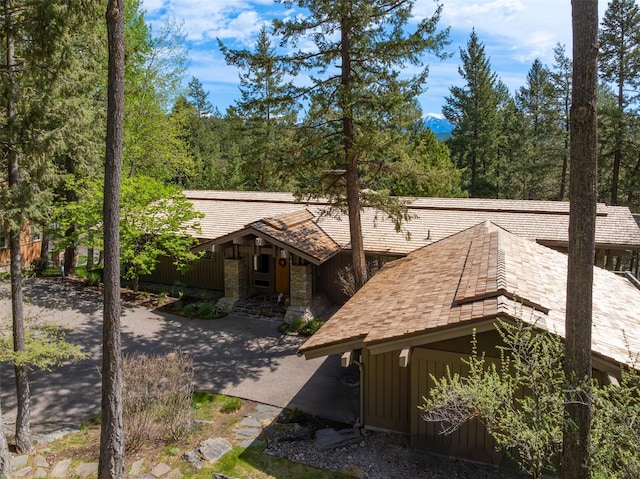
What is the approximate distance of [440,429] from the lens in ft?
29.2

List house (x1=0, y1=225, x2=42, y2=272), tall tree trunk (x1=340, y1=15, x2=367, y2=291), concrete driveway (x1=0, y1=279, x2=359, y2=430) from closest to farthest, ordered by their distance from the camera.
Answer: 1. concrete driveway (x1=0, y1=279, x2=359, y2=430)
2. tall tree trunk (x1=340, y1=15, x2=367, y2=291)
3. house (x1=0, y1=225, x2=42, y2=272)

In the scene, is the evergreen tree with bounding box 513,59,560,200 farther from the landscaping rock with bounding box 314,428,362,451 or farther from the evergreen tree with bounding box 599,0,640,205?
the landscaping rock with bounding box 314,428,362,451

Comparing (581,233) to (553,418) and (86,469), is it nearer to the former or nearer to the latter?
(553,418)

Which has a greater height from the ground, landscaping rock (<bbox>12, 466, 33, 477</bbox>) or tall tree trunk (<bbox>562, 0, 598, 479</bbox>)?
tall tree trunk (<bbox>562, 0, 598, 479</bbox>)

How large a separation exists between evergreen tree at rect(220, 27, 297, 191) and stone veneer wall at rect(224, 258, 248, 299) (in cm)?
442

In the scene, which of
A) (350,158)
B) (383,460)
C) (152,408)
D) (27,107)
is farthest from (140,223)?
(383,460)

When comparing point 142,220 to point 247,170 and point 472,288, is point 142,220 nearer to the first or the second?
point 247,170

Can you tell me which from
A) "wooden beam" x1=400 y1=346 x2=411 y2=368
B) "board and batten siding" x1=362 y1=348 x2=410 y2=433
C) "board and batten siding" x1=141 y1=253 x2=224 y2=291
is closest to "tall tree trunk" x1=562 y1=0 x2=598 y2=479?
"wooden beam" x1=400 y1=346 x2=411 y2=368

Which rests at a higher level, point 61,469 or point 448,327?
point 448,327

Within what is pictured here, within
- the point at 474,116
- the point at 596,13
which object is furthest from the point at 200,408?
the point at 474,116

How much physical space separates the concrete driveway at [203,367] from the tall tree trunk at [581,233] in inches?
228

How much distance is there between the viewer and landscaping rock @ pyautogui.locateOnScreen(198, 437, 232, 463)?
29.1 ft

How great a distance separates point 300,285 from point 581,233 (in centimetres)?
1269

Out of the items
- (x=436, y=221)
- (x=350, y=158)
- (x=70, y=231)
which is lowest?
(x=70, y=231)
